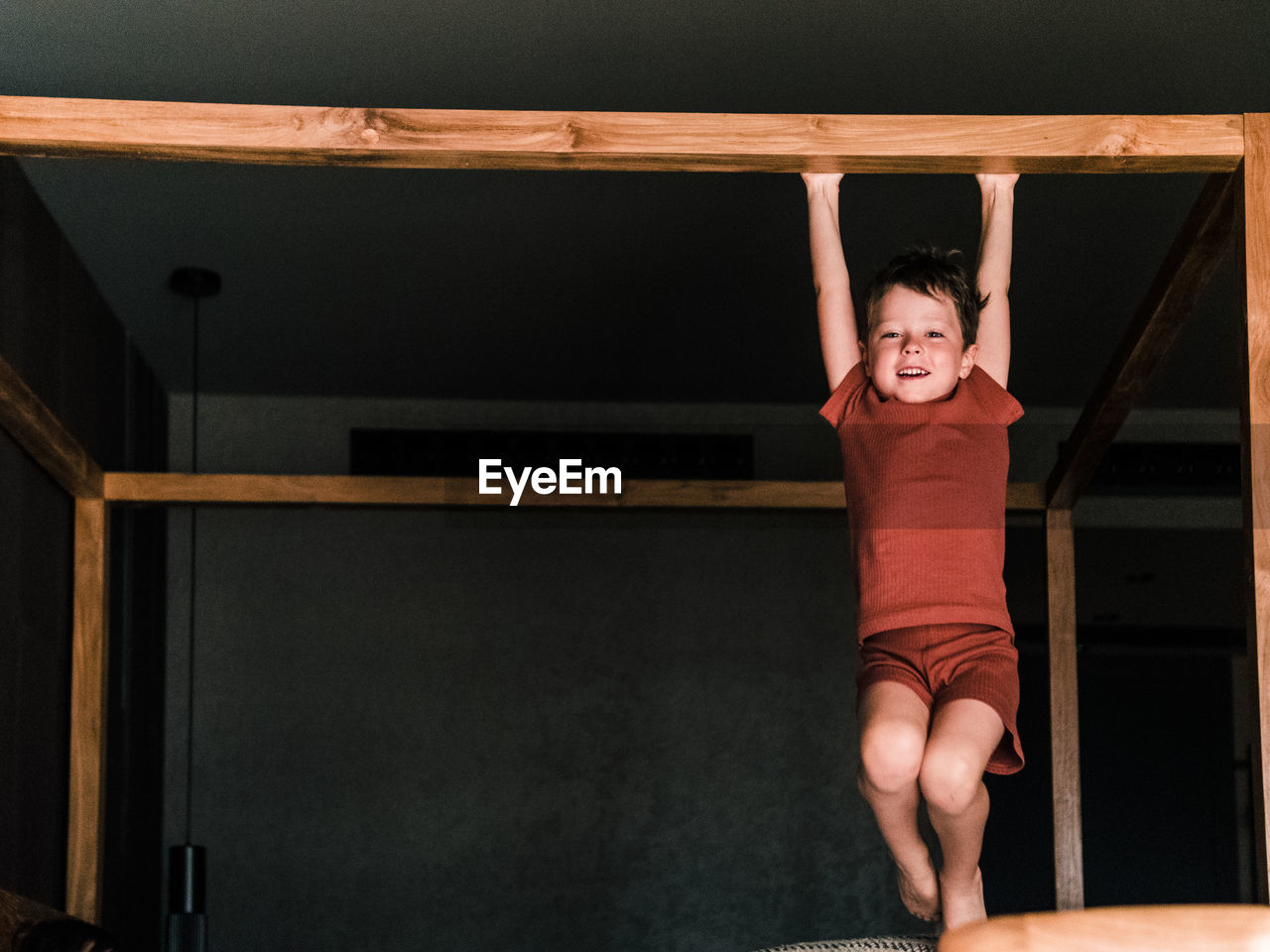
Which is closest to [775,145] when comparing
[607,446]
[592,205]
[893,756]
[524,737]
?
[893,756]

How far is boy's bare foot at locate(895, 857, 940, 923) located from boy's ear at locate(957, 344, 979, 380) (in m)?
0.88

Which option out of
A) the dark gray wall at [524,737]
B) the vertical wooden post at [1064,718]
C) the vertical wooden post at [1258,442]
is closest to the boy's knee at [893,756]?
the vertical wooden post at [1258,442]

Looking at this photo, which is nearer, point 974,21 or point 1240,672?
point 974,21

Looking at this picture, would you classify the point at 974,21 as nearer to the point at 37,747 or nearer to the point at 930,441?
the point at 930,441

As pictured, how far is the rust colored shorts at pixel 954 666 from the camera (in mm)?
2471

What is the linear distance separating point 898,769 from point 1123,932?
110 centimetres

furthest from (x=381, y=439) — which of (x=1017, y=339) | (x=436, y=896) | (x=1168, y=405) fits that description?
(x=1168, y=405)

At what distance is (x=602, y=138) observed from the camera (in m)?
2.21

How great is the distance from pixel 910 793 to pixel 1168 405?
537cm

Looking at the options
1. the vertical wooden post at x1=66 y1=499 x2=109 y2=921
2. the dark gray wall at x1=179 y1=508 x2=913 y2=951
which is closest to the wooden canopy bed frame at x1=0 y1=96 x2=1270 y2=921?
the vertical wooden post at x1=66 y1=499 x2=109 y2=921

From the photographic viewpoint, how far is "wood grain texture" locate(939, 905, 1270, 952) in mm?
1248

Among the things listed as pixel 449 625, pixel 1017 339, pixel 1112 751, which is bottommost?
pixel 1112 751

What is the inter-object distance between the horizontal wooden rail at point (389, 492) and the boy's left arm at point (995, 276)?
1558 mm

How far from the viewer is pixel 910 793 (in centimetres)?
240
